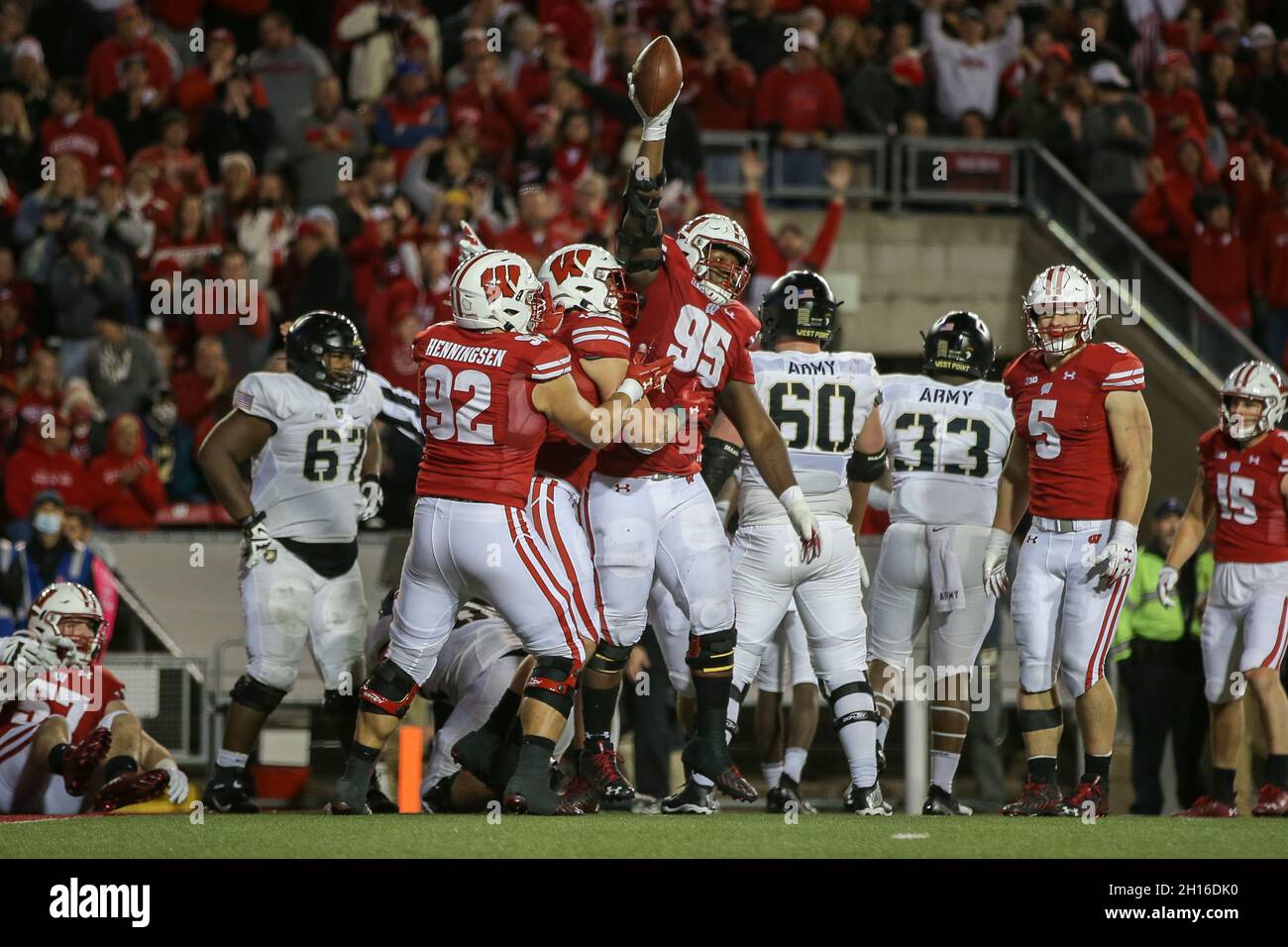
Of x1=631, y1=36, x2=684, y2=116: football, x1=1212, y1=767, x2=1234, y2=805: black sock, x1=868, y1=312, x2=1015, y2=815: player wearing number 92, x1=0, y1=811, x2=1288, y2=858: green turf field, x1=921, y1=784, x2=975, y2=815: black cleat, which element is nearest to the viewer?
x1=0, y1=811, x2=1288, y2=858: green turf field

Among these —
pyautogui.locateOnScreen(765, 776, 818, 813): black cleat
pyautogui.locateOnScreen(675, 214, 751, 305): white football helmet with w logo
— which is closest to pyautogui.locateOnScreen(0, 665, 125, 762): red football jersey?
pyautogui.locateOnScreen(765, 776, 818, 813): black cleat

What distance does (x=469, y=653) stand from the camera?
855 cm

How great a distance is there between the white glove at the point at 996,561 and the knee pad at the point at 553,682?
7.00ft

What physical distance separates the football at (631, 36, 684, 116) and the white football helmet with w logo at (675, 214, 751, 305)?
71cm

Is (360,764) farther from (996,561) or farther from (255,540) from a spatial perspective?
(996,561)

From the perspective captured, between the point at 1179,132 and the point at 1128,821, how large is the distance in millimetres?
9365

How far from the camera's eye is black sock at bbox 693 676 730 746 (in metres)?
7.90

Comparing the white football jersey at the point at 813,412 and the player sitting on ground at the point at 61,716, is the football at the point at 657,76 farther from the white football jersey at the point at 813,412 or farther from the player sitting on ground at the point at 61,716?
the player sitting on ground at the point at 61,716

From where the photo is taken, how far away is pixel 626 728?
1117 centimetres

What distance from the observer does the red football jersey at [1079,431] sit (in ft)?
27.1

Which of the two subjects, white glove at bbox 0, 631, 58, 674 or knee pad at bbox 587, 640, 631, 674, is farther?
white glove at bbox 0, 631, 58, 674

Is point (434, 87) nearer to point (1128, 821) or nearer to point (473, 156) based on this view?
point (473, 156)

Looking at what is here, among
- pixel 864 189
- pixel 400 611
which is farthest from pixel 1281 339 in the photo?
pixel 400 611

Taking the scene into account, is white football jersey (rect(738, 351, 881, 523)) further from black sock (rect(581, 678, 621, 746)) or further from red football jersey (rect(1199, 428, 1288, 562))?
red football jersey (rect(1199, 428, 1288, 562))
